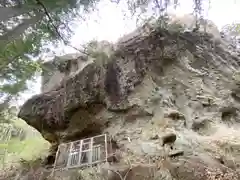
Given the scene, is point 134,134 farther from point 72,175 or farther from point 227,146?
point 227,146

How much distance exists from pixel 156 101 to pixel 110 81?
1554mm

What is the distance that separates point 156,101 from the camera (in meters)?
5.25

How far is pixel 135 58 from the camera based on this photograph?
6.12 m

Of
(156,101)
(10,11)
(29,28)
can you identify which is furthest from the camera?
(156,101)

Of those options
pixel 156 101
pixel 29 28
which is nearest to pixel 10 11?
pixel 29 28

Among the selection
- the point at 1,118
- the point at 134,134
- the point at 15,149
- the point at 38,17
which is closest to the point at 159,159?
the point at 134,134

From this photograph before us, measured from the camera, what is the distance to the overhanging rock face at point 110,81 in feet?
19.3

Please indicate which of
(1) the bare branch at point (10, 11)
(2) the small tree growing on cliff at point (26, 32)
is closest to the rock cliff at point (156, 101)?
(2) the small tree growing on cliff at point (26, 32)

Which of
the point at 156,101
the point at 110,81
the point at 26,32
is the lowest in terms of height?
the point at 156,101

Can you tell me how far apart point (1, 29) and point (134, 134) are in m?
3.63

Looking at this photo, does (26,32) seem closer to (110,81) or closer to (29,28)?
(29,28)

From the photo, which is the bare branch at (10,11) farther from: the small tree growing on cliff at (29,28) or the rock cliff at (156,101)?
the rock cliff at (156,101)

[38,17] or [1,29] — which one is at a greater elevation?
[38,17]

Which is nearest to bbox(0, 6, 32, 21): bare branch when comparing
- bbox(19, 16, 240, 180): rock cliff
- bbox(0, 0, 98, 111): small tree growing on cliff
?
bbox(0, 0, 98, 111): small tree growing on cliff
